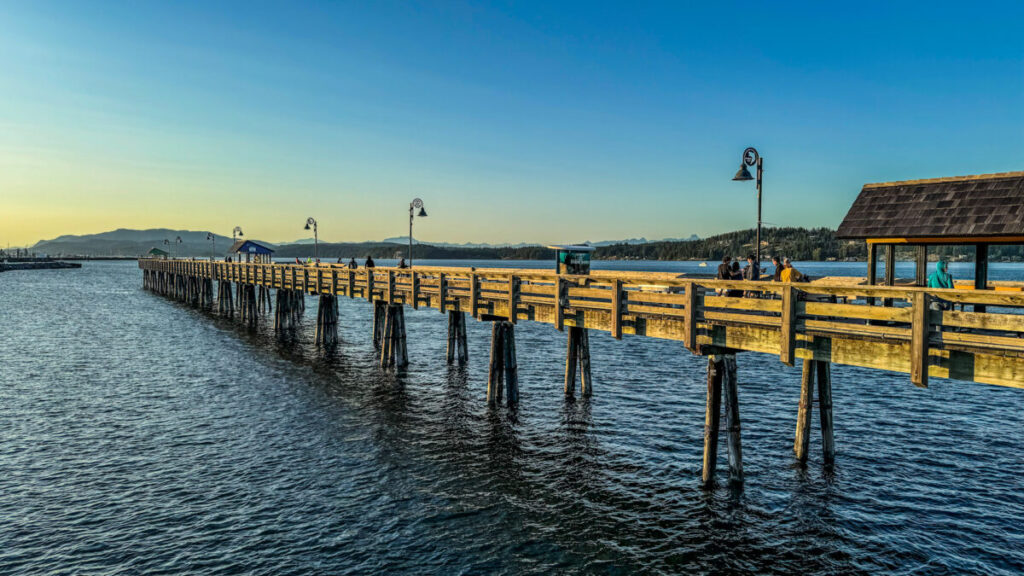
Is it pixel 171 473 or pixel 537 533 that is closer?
pixel 537 533

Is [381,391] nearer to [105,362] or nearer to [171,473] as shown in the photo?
[171,473]

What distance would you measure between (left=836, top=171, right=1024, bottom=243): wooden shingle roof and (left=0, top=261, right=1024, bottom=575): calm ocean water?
5.79 meters

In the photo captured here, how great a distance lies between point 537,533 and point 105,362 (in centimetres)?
2628

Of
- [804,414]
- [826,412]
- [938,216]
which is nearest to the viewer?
[938,216]

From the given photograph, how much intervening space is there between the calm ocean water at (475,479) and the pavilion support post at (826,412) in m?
0.56

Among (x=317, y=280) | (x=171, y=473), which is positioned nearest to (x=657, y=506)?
(x=171, y=473)

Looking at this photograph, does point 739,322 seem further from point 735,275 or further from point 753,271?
point 753,271

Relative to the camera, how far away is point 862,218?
15.0 metres

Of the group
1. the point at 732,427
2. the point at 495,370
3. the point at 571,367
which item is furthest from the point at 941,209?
the point at 495,370

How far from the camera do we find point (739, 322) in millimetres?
12352

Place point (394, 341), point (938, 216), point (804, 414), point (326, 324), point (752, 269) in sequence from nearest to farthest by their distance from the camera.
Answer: point (938, 216), point (804, 414), point (752, 269), point (394, 341), point (326, 324)

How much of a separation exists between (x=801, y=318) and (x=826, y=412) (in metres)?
5.39

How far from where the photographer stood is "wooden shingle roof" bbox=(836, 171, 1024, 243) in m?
12.7

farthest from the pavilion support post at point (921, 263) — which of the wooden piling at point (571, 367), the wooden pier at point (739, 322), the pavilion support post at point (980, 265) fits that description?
the wooden piling at point (571, 367)
